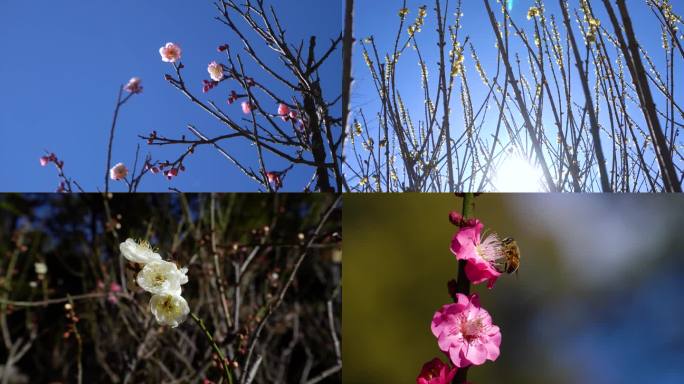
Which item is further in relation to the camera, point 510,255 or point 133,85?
point 133,85

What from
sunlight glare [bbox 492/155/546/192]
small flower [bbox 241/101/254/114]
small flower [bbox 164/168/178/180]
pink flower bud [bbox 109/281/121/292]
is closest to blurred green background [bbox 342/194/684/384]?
sunlight glare [bbox 492/155/546/192]

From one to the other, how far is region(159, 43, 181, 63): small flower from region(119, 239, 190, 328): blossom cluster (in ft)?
2.94

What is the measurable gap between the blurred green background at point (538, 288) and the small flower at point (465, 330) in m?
0.53

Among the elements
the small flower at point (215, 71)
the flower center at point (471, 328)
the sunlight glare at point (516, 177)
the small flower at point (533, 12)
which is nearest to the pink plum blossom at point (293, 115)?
the small flower at point (215, 71)

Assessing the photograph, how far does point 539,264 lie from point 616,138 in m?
0.44

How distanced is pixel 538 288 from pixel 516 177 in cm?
34

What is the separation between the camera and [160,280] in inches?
41.8

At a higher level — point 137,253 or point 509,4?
point 509,4

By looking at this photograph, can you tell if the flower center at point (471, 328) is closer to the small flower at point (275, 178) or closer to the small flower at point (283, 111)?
the small flower at point (275, 178)


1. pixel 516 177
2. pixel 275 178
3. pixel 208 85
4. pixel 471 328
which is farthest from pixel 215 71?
pixel 471 328

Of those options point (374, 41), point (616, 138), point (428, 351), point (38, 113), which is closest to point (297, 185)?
point (374, 41)

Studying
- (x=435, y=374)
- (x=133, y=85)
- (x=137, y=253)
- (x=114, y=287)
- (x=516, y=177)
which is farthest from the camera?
(x=114, y=287)

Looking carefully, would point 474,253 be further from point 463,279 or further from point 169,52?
point 169,52

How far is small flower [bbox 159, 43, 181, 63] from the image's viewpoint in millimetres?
1835
